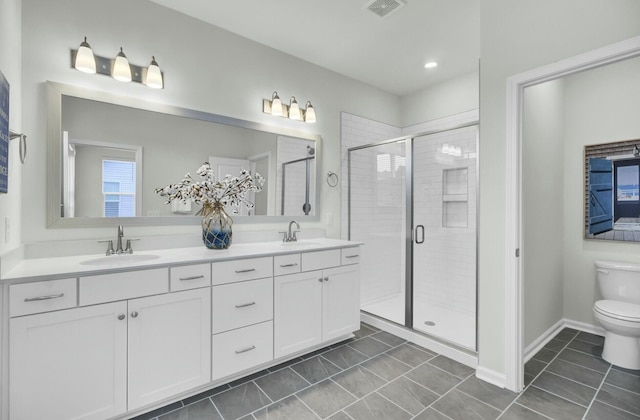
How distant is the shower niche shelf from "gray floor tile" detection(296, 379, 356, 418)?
2.02 m

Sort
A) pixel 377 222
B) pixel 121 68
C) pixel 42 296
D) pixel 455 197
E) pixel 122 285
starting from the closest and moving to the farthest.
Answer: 1. pixel 42 296
2. pixel 122 285
3. pixel 121 68
4. pixel 455 197
5. pixel 377 222

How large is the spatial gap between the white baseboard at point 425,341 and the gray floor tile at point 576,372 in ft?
1.88

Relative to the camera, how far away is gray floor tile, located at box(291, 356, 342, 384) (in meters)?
2.27

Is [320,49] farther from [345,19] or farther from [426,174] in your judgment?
[426,174]

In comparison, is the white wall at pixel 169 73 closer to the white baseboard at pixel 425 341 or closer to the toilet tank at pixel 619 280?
the white baseboard at pixel 425 341

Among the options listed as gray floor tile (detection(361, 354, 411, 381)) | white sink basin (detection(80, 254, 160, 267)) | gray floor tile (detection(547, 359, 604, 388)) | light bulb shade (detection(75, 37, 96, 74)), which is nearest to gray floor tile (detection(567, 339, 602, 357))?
gray floor tile (detection(547, 359, 604, 388))

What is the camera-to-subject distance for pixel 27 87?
6.20 ft

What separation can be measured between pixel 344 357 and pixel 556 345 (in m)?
1.92

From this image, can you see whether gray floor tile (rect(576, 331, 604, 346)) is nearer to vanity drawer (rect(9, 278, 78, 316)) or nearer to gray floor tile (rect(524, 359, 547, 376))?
gray floor tile (rect(524, 359, 547, 376))

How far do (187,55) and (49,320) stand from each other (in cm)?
204

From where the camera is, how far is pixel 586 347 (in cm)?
273

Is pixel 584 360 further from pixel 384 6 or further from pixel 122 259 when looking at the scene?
pixel 122 259

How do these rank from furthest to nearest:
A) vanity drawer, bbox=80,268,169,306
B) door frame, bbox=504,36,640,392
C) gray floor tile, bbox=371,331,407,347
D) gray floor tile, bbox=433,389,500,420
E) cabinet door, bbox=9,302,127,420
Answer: gray floor tile, bbox=371,331,407,347 < door frame, bbox=504,36,640,392 < gray floor tile, bbox=433,389,500,420 < vanity drawer, bbox=80,268,169,306 < cabinet door, bbox=9,302,127,420

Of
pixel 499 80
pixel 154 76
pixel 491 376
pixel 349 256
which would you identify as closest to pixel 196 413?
pixel 349 256
